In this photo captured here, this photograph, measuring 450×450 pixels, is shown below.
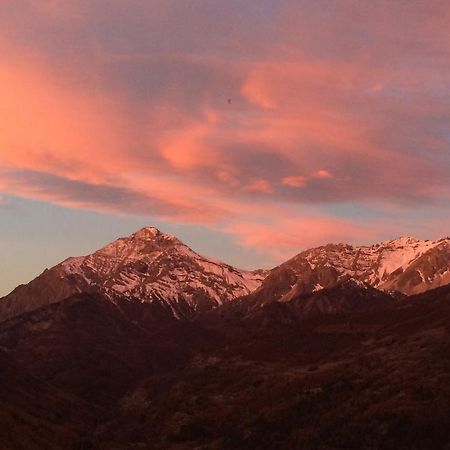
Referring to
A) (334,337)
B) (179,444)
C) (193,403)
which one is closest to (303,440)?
(179,444)

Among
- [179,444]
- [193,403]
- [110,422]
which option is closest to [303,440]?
[179,444]

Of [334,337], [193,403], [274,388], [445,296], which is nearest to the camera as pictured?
[274,388]

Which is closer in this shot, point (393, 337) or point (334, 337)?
point (393, 337)

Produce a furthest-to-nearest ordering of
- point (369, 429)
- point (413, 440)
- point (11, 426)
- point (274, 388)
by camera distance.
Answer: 1. point (274, 388)
2. point (11, 426)
3. point (369, 429)
4. point (413, 440)

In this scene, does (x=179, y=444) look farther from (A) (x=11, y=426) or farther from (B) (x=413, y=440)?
(B) (x=413, y=440)

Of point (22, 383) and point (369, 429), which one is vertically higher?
point (22, 383)

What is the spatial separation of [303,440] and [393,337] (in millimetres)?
71960

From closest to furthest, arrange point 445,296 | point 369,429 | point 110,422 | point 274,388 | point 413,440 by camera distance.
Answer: point 413,440
point 369,429
point 274,388
point 110,422
point 445,296

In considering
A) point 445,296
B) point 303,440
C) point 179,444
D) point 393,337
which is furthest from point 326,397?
point 445,296

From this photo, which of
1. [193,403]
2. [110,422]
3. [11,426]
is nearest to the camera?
[11,426]

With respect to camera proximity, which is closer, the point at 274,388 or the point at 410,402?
the point at 410,402

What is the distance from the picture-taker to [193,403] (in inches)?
4668

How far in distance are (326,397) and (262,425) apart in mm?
10827

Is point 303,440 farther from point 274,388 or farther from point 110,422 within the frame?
point 110,422
